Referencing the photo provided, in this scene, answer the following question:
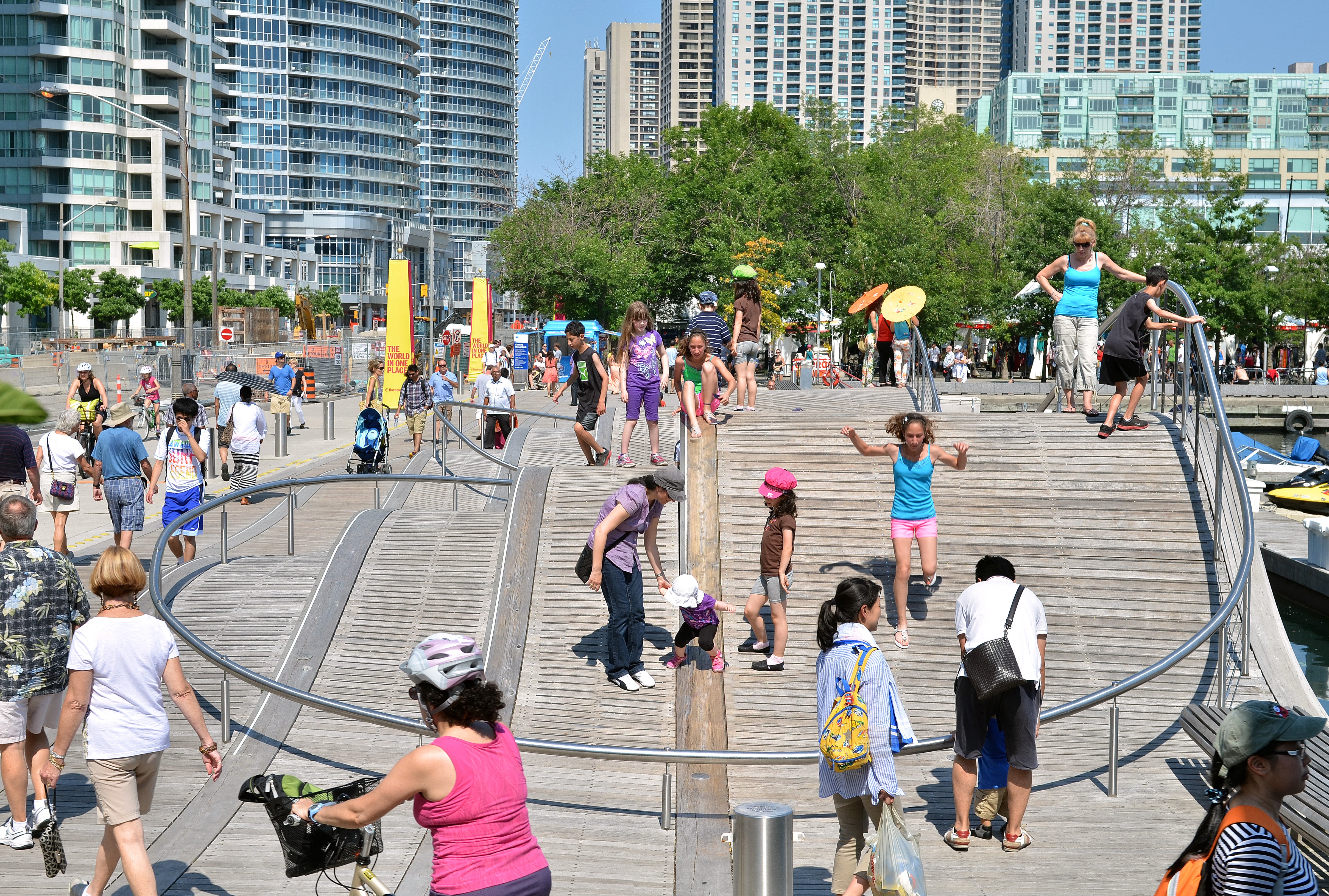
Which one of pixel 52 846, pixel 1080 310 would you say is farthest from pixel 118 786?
pixel 1080 310

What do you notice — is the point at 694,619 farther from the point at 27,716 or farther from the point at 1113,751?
the point at 27,716

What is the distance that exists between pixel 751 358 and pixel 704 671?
248 inches

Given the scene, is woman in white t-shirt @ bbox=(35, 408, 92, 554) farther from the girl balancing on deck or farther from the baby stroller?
the girl balancing on deck

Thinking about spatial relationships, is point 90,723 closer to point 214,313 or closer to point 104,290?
point 214,313

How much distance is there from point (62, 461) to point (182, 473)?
128cm

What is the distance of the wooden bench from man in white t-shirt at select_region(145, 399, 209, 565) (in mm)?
8612

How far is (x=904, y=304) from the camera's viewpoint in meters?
18.0

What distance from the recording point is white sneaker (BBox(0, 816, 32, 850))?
6180 millimetres

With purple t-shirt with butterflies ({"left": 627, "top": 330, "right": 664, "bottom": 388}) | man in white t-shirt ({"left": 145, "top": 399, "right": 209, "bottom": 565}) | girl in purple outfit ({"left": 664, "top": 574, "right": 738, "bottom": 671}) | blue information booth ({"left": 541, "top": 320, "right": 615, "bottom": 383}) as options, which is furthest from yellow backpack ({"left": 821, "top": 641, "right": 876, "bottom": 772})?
blue information booth ({"left": 541, "top": 320, "right": 615, "bottom": 383})

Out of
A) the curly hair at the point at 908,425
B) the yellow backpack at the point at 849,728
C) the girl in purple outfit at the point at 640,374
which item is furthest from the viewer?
the girl in purple outfit at the point at 640,374

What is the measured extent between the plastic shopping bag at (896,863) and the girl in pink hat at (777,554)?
10.9 feet

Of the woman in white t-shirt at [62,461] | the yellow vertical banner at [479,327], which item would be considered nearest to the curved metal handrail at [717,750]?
the woman in white t-shirt at [62,461]

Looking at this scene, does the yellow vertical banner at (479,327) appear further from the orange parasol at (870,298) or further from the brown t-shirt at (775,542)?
the brown t-shirt at (775,542)

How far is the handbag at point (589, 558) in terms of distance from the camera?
8.29m
